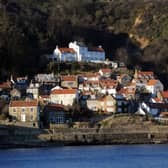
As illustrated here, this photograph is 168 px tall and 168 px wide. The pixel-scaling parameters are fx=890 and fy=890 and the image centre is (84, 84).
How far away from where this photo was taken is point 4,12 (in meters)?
92.1

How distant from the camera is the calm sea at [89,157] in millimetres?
52131

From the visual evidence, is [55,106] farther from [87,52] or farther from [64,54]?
[87,52]

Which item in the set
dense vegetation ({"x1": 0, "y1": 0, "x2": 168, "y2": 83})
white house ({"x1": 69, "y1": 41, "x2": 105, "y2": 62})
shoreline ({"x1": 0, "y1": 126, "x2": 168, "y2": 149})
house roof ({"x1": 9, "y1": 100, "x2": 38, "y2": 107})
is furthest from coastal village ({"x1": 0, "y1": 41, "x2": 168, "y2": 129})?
dense vegetation ({"x1": 0, "y1": 0, "x2": 168, "y2": 83})

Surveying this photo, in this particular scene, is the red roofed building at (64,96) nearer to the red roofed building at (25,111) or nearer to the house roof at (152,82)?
the red roofed building at (25,111)

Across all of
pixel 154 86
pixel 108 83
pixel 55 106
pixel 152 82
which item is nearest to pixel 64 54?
pixel 108 83

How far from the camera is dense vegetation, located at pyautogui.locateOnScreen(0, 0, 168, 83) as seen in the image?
85875 millimetres

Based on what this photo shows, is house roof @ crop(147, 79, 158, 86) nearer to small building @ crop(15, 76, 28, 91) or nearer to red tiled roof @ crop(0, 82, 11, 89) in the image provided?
small building @ crop(15, 76, 28, 91)

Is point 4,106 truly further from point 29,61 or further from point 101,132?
point 29,61

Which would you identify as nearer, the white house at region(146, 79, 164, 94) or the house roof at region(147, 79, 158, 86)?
the white house at region(146, 79, 164, 94)

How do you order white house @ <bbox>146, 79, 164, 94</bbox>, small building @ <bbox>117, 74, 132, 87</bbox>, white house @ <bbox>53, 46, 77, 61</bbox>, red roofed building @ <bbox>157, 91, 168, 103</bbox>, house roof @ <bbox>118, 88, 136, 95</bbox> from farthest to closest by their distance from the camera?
white house @ <bbox>53, 46, 77, 61</bbox>, small building @ <bbox>117, 74, 132, 87</bbox>, white house @ <bbox>146, 79, 164, 94</bbox>, red roofed building @ <bbox>157, 91, 168, 103</bbox>, house roof @ <bbox>118, 88, 136, 95</bbox>

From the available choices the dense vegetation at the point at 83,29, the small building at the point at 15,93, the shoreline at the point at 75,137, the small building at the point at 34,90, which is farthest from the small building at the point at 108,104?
the dense vegetation at the point at 83,29

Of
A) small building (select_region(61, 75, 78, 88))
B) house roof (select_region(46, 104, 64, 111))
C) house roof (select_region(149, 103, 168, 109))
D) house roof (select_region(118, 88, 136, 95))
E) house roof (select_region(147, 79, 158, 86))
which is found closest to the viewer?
house roof (select_region(46, 104, 64, 111))

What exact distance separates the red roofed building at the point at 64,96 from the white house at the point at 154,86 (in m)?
8.27

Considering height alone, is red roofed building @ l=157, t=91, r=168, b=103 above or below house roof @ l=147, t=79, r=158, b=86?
below
